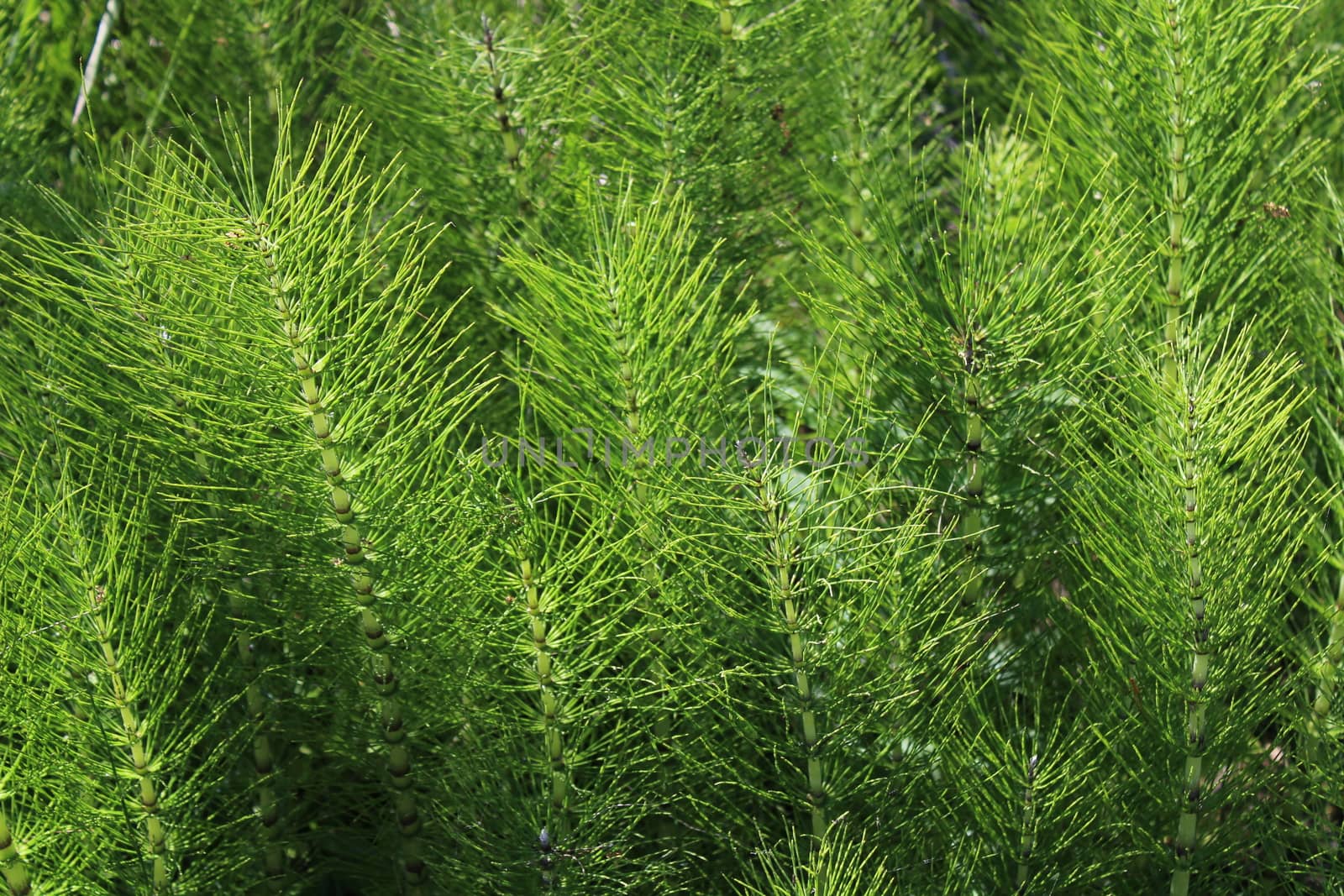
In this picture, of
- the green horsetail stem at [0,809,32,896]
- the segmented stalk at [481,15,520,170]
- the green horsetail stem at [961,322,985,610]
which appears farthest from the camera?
the segmented stalk at [481,15,520,170]

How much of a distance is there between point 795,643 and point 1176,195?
1.91 feet

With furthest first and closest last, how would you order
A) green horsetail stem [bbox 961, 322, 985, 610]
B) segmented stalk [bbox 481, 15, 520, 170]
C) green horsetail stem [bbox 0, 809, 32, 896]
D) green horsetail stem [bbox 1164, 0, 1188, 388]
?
segmented stalk [bbox 481, 15, 520, 170], green horsetail stem [bbox 1164, 0, 1188, 388], green horsetail stem [bbox 961, 322, 985, 610], green horsetail stem [bbox 0, 809, 32, 896]

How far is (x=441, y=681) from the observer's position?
1.14 meters

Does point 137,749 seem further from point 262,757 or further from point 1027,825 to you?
point 1027,825

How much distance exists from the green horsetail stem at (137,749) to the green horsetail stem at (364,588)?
19cm

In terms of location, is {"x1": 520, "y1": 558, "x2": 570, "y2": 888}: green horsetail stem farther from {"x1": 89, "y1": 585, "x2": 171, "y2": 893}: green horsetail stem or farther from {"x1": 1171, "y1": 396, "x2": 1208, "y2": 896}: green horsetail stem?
{"x1": 1171, "y1": 396, "x2": 1208, "y2": 896}: green horsetail stem

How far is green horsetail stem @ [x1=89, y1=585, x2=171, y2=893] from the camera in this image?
3.35 feet

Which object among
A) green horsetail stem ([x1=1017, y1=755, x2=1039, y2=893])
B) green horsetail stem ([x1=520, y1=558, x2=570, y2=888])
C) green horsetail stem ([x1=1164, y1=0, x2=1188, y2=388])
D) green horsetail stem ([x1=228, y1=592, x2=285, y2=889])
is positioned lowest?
green horsetail stem ([x1=228, y1=592, x2=285, y2=889])

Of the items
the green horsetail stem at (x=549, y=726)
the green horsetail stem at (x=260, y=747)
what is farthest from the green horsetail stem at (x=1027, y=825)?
the green horsetail stem at (x=260, y=747)

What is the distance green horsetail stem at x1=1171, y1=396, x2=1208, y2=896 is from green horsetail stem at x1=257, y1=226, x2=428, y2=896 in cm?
64

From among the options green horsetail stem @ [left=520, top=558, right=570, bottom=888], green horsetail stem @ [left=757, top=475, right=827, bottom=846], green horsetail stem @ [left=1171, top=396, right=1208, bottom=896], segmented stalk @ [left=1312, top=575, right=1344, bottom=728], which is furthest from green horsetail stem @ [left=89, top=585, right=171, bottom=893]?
segmented stalk @ [left=1312, top=575, right=1344, bottom=728]

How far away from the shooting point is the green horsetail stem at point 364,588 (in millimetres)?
→ 986

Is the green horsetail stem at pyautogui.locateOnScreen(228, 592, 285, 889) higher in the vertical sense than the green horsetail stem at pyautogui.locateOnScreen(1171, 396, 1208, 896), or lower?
lower

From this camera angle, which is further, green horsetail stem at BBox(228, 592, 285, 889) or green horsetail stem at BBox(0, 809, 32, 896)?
green horsetail stem at BBox(228, 592, 285, 889)
